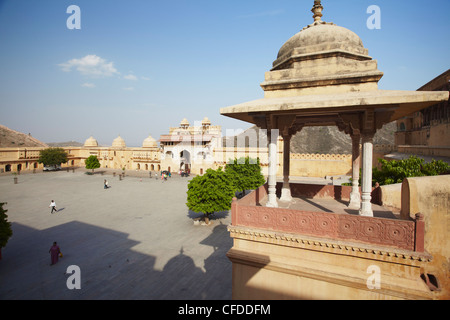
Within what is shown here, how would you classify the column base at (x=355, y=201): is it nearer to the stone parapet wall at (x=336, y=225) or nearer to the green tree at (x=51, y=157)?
the stone parapet wall at (x=336, y=225)

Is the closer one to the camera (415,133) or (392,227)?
(392,227)

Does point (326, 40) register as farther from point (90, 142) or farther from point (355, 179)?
point (90, 142)

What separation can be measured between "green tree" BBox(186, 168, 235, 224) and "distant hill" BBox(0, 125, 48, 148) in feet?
Result: 221

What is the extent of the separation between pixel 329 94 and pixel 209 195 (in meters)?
10.9

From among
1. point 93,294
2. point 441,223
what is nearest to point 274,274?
point 441,223

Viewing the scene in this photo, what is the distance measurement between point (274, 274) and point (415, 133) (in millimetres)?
32327

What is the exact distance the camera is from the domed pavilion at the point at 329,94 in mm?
5352

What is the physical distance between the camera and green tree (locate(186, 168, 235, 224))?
15625 millimetres

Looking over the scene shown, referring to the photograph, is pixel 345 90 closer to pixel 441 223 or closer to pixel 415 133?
pixel 441 223

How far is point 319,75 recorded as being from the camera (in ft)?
21.9

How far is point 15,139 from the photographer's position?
224 ft

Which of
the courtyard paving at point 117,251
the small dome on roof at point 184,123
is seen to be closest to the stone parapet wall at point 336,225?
the courtyard paving at point 117,251

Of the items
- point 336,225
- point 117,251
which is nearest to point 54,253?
point 117,251

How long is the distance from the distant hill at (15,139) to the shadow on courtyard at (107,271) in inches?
2598
